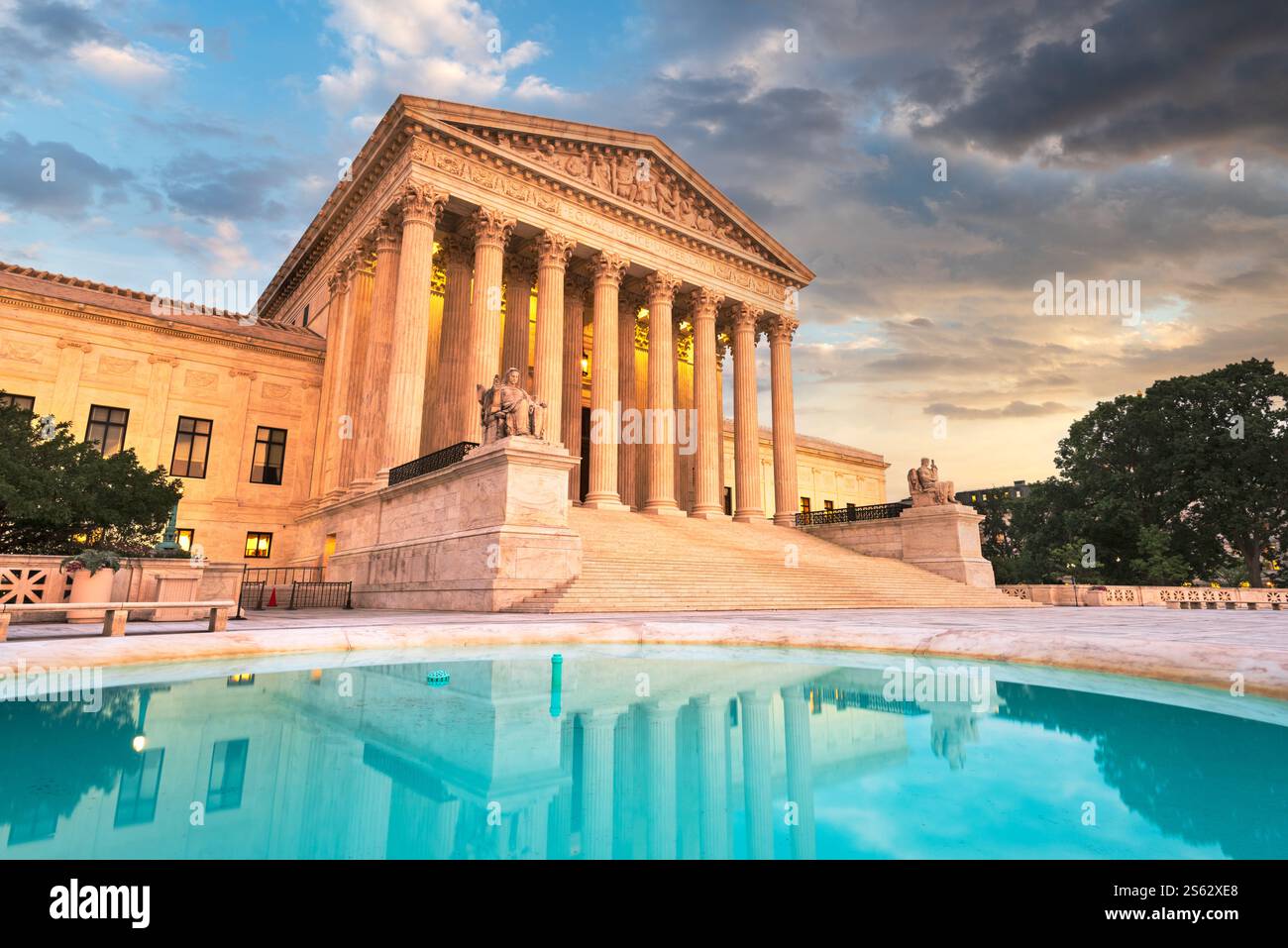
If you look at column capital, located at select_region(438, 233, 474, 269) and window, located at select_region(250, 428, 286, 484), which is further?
window, located at select_region(250, 428, 286, 484)

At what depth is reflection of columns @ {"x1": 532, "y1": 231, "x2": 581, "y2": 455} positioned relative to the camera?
2792 cm

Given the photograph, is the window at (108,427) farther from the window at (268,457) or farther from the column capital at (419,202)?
the column capital at (419,202)

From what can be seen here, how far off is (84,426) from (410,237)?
1581cm

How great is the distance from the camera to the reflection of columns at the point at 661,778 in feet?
9.25

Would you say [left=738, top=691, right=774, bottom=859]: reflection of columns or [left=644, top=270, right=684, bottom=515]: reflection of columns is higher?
[left=644, top=270, right=684, bottom=515]: reflection of columns

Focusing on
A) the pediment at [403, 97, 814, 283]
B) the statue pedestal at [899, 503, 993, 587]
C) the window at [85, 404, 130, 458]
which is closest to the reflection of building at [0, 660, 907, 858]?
the statue pedestal at [899, 503, 993, 587]

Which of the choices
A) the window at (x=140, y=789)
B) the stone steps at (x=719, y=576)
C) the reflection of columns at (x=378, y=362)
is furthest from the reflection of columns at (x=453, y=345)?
the window at (x=140, y=789)

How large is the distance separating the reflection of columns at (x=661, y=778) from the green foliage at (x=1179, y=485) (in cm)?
4494

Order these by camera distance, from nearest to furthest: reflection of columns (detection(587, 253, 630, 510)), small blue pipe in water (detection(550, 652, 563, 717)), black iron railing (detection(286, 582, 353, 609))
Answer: small blue pipe in water (detection(550, 652, 563, 717))
black iron railing (detection(286, 582, 353, 609))
reflection of columns (detection(587, 253, 630, 510))

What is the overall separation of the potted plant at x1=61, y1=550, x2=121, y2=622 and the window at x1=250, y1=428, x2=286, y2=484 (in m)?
18.9

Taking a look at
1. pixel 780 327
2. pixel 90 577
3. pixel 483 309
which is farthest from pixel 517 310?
pixel 90 577

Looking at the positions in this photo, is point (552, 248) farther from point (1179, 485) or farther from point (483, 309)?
point (1179, 485)

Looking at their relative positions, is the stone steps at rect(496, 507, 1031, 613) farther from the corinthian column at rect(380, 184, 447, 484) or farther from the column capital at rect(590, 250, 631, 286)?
the column capital at rect(590, 250, 631, 286)
